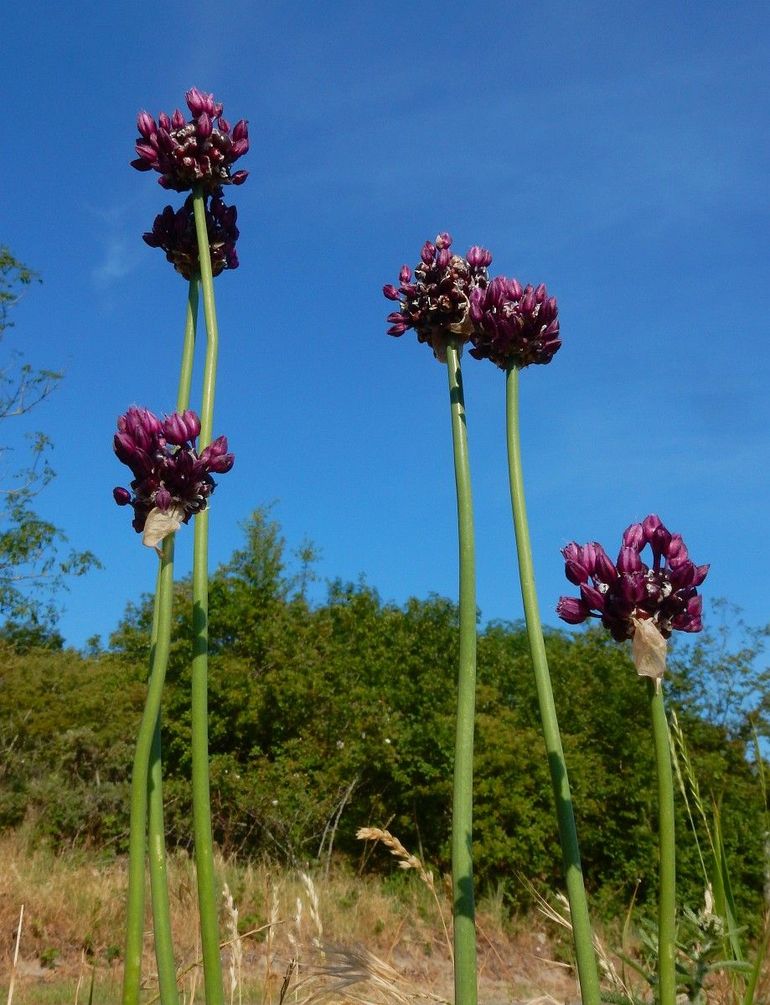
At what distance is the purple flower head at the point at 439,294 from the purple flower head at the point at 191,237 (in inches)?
16.7

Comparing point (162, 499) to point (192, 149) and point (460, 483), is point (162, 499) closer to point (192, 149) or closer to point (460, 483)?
point (460, 483)

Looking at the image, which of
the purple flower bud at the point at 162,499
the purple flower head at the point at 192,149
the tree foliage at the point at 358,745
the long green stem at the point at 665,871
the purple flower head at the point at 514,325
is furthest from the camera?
the tree foliage at the point at 358,745

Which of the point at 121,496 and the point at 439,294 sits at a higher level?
the point at 439,294

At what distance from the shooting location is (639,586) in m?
1.39

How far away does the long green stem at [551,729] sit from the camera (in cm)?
131

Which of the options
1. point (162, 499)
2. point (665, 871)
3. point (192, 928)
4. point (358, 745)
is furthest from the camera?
point (358, 745)

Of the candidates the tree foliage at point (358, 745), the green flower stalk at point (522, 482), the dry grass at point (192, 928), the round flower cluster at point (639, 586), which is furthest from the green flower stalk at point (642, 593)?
the tree foliage at point (358, 745)

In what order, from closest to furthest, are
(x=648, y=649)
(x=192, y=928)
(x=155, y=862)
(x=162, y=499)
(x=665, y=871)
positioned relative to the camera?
(x=665, y=871), (x=648, y=649), (x=155, y=862), (x=162, y=499), (x=192, y=928)

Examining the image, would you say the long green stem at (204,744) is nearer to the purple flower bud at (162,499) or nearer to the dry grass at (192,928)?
the purple flower bud at (162,499)

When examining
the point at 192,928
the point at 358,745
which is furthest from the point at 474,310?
the point at 358,745

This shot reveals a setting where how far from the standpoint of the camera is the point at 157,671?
1.50 metres

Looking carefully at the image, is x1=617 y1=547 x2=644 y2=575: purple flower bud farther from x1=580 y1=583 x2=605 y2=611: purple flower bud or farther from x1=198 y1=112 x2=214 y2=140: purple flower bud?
x1=198 y1=112 x2=214 y2=140: purple flower bud

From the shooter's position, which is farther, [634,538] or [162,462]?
[162,462]

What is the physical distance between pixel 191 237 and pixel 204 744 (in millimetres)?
1310
